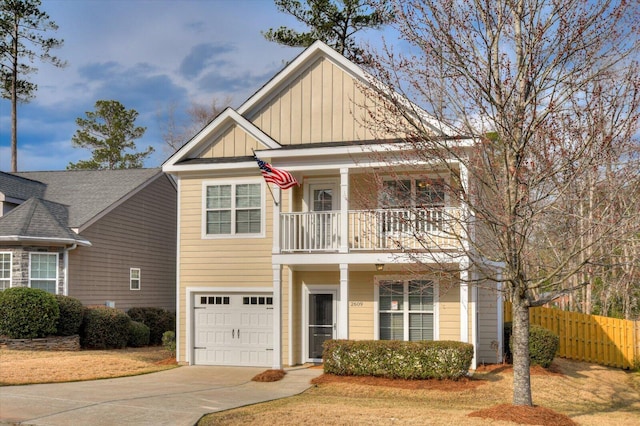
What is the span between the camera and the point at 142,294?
94.5 feet

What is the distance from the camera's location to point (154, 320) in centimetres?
2789

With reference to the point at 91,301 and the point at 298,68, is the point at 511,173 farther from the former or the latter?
the point at 91,301

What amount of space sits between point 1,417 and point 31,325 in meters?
10.6

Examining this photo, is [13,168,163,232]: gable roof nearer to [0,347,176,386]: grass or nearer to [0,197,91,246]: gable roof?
[0,197,91,246]: gable roof

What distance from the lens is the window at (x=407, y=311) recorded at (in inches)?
725

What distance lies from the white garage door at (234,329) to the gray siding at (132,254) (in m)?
6.95

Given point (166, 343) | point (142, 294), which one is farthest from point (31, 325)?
point (142, 294)

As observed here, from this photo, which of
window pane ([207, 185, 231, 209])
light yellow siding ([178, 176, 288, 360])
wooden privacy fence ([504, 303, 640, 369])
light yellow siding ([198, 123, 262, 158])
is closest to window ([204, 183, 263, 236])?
window pane ([207, 185, 231, 209])

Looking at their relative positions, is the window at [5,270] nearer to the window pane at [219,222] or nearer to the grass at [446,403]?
the window pane at [219,222]

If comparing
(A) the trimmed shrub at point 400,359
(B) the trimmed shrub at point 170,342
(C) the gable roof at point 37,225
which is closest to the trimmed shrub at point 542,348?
(A) the trimmed shrub at point 400,359

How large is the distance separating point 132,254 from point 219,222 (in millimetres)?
9759

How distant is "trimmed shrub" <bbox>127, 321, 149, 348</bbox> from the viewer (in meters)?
25.1

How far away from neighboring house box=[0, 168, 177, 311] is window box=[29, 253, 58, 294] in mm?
32

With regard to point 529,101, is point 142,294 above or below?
below
